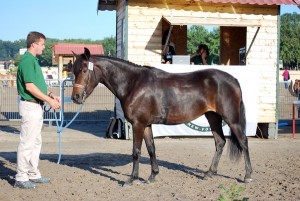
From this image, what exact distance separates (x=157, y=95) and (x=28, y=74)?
2.04 metres

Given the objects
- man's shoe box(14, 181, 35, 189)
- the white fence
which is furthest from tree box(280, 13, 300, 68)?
man's shoe box(14, 181, 35, 189)

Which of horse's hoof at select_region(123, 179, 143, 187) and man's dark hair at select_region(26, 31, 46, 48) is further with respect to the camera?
horse's hoof at select_region(123, 179, 143, 187)

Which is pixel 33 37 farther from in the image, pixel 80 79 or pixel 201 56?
pixel 201 56

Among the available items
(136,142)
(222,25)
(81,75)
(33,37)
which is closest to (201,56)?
(222,25)

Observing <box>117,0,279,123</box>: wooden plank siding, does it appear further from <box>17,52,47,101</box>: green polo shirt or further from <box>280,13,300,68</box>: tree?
<box>280,13,300,68</box>: tree

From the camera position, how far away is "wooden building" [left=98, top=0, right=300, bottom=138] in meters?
12.8

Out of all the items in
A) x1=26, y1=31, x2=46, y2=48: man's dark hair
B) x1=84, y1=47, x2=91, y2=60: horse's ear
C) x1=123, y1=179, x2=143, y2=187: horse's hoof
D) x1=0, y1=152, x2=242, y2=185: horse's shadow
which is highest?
x1=26, y1=31, x2=46, y2=48: man's dark hair

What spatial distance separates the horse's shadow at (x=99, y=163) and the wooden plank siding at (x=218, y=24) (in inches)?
143

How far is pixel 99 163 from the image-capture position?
9.38 meters

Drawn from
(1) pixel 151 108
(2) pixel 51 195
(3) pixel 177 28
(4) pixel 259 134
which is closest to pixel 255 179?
(1) pixel 151 108

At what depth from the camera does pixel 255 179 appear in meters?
7.86

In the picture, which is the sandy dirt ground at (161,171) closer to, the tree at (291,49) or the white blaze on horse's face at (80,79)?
the white blaze on horse's face at (80,79)

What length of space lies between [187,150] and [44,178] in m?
4.38

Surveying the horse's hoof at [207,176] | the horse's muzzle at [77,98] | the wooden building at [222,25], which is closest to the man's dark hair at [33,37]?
the horse's muzzle at [77,98]
